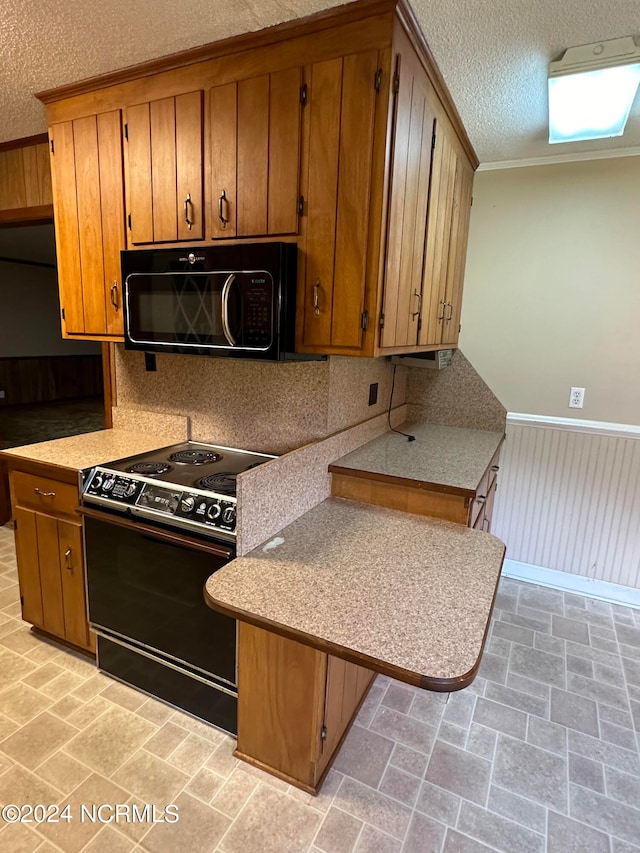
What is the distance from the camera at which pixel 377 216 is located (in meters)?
1.44

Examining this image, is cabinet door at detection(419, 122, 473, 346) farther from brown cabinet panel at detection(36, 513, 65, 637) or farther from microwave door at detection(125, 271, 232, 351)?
brown cabinet panel at detection(36, 513, 65, 637)

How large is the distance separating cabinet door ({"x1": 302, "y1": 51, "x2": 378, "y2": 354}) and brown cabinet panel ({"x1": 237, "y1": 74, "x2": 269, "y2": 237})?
17 centimetres

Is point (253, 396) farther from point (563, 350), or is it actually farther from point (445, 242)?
point (563, 350)

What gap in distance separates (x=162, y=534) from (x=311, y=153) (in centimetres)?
139

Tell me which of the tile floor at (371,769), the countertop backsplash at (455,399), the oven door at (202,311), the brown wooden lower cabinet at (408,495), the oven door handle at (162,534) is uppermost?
the oven door at (202,311)

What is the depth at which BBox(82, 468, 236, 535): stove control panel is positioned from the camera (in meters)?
1.52

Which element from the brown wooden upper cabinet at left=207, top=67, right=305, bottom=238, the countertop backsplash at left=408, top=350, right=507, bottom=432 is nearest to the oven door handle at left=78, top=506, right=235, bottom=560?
the brown wooden upper cabinet at left=207, top=67, right=305, bottom=238

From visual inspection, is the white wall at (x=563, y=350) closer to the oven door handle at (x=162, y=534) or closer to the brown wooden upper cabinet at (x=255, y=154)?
the brown wooden upper cabinet at (x=255, y=154)

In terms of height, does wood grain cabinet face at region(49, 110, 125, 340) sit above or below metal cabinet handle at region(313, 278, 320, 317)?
above

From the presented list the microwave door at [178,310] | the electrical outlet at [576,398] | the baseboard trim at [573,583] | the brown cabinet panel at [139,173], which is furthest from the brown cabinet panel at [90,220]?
the baseboard trim at [573,583]

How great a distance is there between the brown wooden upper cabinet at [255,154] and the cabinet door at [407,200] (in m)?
0.33

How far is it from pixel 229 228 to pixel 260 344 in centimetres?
47

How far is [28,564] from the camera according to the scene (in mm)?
2150

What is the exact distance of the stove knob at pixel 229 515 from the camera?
1.48 meters
